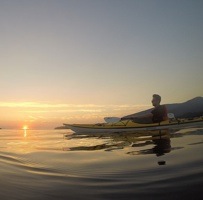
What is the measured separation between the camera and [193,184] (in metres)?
3.66

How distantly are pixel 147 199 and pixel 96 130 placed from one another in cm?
2105

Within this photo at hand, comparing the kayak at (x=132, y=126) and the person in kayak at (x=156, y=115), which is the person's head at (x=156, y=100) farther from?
the kayak at (x=132, y=126)

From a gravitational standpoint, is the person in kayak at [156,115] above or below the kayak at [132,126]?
above

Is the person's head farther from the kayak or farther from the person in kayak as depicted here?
the kayak

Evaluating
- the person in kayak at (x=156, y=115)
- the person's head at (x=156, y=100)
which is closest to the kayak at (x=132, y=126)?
the person in kayak at (x=156, y=115)

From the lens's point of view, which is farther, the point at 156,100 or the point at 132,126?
the point at 132,126

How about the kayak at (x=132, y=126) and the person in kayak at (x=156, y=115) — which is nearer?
the kayak at (x=132, y=126)

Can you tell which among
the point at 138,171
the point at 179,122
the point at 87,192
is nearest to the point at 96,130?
the point at 179,122

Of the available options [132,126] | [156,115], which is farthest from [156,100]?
[132,126]

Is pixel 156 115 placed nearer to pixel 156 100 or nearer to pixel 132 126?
pixel 156 100

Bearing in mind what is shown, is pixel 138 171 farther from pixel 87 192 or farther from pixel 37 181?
pixel 37 181

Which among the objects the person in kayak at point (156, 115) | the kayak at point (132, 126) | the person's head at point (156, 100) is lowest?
the kayak at point (132, 126)

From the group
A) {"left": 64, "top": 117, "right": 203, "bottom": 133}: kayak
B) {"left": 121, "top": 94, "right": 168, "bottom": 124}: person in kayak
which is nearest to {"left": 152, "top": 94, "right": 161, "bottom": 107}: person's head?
{"left": 121, "top": 94, "right": 168, "bottom": 124}: person in kayak

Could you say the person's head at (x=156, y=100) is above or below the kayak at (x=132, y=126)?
above
